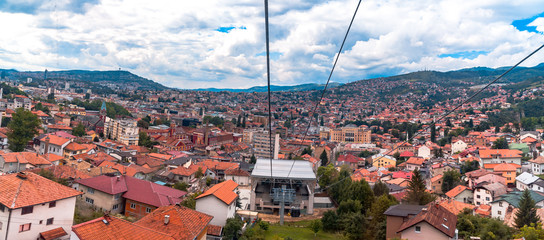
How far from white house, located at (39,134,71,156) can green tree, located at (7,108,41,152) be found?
1027mm

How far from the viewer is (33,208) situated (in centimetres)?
793

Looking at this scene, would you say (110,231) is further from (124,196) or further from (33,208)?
(124,196)

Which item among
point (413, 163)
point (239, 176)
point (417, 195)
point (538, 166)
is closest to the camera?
point (417, 195)

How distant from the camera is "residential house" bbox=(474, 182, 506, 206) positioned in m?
20.8

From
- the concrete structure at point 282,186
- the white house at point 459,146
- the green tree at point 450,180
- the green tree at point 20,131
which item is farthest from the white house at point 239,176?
the white house at point 459,146

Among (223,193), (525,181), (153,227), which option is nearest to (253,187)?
(223,193)

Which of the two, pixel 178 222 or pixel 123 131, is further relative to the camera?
pixel 123 131

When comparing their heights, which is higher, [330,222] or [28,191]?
[28,191]

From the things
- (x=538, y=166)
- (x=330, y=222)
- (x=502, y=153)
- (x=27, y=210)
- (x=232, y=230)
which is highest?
(x=502, y=153)

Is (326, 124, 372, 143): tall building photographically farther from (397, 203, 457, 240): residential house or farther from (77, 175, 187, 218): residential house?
(397, 203, 457, 240): residential house

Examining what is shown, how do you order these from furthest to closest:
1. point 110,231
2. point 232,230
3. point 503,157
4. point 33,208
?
point 503,157 → point 232,230 → point 33,208 → point 110,231

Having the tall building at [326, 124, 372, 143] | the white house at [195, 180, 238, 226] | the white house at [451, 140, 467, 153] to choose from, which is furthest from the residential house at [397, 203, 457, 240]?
the tall building at [326, 124, 372, 143]

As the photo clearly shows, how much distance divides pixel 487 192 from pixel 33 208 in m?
23.5

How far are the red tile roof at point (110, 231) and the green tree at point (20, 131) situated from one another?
73.4 ft
